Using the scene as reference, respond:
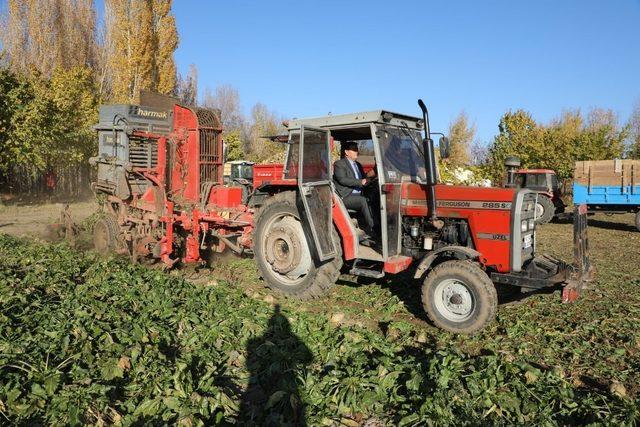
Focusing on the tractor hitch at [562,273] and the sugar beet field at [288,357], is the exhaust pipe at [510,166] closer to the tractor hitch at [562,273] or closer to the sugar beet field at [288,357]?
the tractor hitch at [562,273]

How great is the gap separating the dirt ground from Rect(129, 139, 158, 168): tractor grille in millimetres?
3395

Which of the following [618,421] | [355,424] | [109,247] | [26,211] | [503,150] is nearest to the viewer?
[618,421]

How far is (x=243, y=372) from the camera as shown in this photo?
4156 millimetres

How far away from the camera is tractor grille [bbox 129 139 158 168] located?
29.0 feet

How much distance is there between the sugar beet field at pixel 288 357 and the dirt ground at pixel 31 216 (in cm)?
669

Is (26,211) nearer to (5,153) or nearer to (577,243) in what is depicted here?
(5,153)

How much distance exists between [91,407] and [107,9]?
3299 cm

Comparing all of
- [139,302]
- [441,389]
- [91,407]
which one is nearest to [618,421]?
[441,389]

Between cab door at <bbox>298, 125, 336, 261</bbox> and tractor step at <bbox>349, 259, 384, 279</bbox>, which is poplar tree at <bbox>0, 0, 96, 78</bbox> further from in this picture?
tractor step at <bbox>349, 259, 384, 279</bbox>

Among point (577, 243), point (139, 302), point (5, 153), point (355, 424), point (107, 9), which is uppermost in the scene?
point (107, 9)

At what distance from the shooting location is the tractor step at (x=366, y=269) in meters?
5.83

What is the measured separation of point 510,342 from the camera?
16.4 ft

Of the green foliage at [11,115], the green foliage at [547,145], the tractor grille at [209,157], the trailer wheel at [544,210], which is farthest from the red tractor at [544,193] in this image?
the green foliage at [11,115]

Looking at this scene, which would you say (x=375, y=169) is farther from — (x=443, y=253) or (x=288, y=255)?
(x=288, y=255)
